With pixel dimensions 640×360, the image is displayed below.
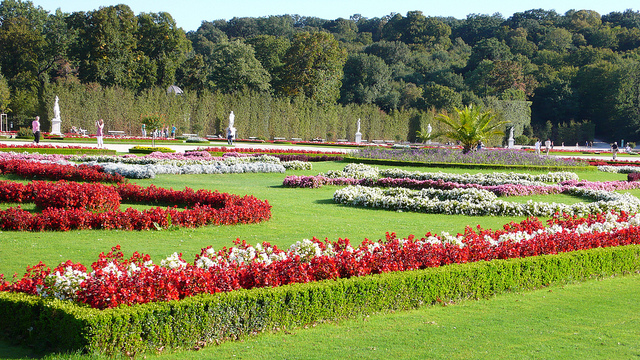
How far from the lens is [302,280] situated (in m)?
5.16

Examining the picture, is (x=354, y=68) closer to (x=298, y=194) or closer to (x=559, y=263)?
(x=298, y=194)

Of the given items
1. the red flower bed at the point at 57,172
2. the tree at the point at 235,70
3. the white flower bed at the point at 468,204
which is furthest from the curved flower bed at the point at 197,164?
the tree at the point at 235,70

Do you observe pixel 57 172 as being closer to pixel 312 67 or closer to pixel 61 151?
pixel 61 151

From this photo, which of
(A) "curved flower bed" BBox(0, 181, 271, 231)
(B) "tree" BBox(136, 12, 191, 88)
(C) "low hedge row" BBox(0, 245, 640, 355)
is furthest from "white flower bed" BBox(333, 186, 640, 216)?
(B) "tree" BBox(136, 12, 191, 88)

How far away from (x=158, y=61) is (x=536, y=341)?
49.5 meters

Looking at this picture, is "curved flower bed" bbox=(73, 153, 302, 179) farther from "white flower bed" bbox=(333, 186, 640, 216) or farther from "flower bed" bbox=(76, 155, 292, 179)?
"white flower bed" bbox=(333, 186, 640, 216)

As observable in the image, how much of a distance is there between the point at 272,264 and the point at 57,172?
982 cm

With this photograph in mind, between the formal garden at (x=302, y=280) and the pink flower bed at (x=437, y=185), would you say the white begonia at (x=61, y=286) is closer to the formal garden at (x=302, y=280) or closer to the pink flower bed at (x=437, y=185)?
the formal garden at (x=302, y=280)

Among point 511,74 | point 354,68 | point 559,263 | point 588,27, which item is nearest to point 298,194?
point 559,263

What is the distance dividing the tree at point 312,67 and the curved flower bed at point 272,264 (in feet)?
160

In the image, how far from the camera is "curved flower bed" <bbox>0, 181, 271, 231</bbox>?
8.15 metres

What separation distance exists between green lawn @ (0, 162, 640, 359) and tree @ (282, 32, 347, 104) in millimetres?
46847

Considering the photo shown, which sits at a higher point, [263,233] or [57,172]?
[57,172]

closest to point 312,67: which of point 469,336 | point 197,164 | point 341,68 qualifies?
point 341,68
